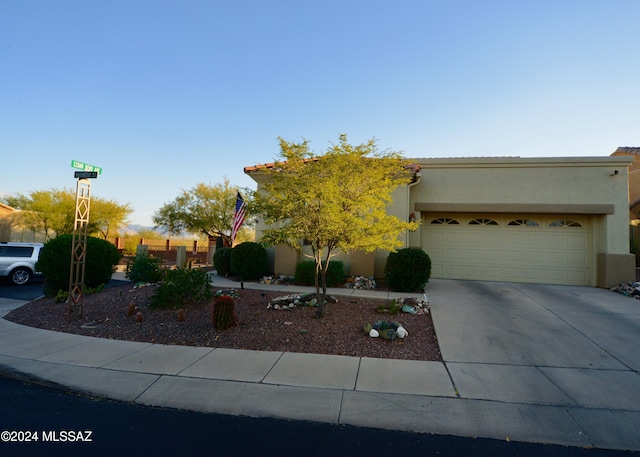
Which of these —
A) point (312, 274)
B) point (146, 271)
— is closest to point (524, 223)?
point (312, 274)

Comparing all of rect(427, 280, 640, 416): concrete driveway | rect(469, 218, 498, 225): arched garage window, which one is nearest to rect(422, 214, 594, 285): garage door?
rect(469, 218, 498, 225): arched garage window

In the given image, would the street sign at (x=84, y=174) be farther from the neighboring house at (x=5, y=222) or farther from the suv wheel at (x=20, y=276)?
the neighboring house at (x=5, y=222)

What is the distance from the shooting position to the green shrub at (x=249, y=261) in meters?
12.0

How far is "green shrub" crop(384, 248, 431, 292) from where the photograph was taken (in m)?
9.91

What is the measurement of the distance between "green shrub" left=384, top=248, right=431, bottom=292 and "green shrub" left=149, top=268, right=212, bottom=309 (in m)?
5.13

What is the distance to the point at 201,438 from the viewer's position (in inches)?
129

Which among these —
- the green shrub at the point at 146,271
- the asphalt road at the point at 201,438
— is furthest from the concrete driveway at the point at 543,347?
the green shrub at the point at 146,271

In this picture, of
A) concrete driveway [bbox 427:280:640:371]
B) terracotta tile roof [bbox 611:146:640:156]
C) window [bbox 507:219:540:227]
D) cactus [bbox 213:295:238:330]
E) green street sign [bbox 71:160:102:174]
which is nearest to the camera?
concrete driveway [bbox 427:280:640:371]

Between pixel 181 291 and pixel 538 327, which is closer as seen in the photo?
pixel 538 327

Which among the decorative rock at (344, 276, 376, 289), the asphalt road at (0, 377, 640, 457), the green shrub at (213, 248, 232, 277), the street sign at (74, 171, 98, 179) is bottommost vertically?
the asphalt road at (0, 377, 640, 457)

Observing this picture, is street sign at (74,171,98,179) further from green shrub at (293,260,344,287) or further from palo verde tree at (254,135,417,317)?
green shrub at (293,260,344,287)

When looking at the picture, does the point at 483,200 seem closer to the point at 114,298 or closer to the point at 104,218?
the point at 114,298

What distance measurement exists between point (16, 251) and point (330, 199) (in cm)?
1444

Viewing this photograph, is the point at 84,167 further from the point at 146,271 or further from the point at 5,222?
the point at 5,222
